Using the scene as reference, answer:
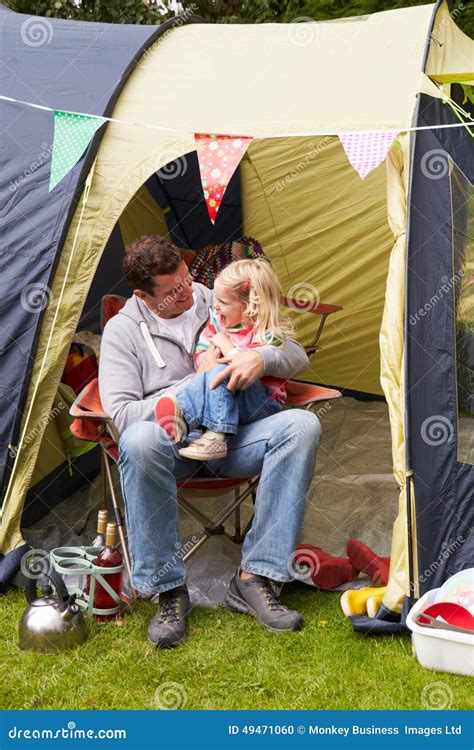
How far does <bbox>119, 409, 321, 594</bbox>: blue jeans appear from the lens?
2602mm

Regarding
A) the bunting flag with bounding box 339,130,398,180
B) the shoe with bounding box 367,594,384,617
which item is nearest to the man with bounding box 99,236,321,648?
the shoe with bounding box 367,594,384,617

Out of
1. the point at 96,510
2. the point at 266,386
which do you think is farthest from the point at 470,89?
the point at 96,510

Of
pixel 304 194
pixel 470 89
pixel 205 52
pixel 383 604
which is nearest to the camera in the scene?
pixel 383 604

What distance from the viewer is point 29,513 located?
3.45 meters

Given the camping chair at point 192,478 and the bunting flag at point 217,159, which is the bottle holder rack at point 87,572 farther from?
the bunting flag at point 217,159

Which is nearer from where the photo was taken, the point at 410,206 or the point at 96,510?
the point at 410,206

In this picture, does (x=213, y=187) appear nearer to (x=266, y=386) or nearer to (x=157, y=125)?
(x=157, y=125)

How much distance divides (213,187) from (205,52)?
846mm

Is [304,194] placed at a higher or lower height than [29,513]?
higher

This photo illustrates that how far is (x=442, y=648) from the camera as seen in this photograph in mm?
2367

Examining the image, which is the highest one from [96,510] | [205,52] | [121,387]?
[205,52]

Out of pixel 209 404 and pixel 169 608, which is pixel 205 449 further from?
pixel 169 608

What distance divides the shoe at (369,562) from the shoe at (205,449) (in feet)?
1.94

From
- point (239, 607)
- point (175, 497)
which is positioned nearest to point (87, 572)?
point (175, 497)
